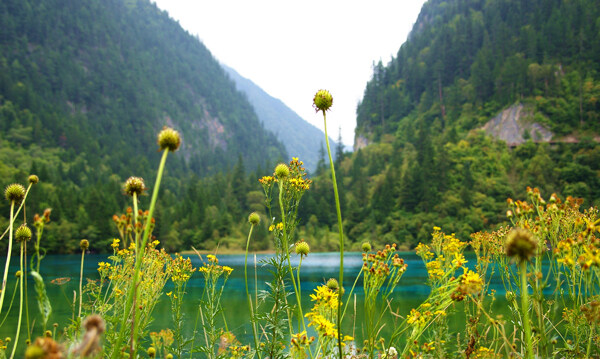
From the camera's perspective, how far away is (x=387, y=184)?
85562 mm

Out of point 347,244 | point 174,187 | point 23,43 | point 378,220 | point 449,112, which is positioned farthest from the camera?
point 23,43

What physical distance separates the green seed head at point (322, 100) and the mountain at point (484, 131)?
226ft

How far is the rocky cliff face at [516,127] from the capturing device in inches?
3204

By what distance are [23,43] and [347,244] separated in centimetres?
18501

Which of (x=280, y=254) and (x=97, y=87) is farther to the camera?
(x=97, y=87)

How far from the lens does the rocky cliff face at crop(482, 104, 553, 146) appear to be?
267 feet

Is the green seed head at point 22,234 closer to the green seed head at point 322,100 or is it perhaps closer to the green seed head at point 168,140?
the green seed head at point 168,140

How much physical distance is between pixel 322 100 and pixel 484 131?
98.1m

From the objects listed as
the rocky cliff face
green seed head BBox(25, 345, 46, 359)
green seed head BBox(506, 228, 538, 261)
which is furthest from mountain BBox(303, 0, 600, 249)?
green seed head BBox(25, 345, 46, 359)

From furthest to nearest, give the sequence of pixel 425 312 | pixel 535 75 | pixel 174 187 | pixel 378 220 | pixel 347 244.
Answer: pixel 174 187, pixel 535 75, pixel 378 220, pixel 347 244, pixel 425 312

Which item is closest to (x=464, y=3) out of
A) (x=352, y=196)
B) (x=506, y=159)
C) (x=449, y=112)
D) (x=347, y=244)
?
(x=449, y=112)

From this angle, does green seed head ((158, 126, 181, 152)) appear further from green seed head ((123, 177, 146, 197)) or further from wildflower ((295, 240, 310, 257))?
wildflower ((295, 240, 310, 257))

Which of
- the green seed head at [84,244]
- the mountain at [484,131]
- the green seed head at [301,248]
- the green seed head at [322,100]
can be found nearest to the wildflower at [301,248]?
the green seed head at [301,248]

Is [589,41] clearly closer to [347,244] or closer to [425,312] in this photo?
[347,244]
